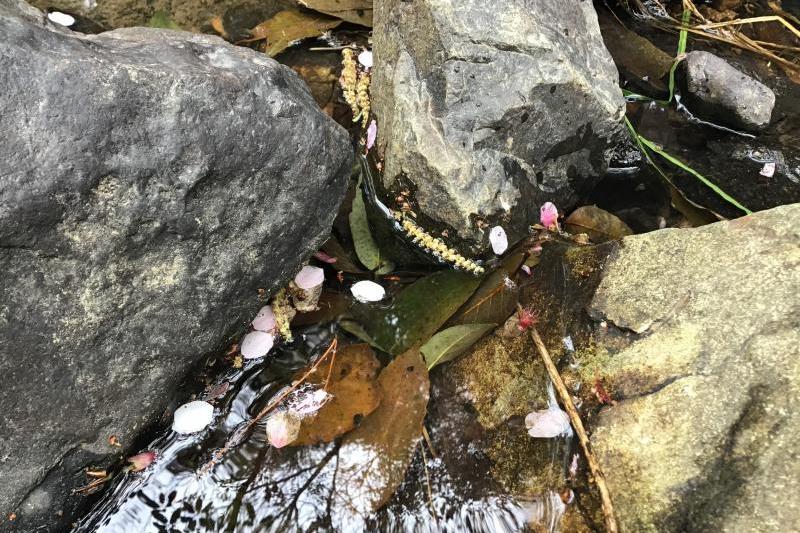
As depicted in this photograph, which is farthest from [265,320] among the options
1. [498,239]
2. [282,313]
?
[498,239]

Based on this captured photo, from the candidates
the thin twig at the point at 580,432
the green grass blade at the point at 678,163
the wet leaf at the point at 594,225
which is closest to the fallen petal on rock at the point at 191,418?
the thin twig at the point at 580,432

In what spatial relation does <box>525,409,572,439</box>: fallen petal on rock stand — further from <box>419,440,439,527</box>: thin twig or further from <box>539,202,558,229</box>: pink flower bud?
<box>539,202,558,229</box>: pink flower bud

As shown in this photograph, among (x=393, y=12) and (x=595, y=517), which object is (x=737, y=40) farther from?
(x=595, y=517)

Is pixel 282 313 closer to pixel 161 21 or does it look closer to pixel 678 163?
pixel 161 21

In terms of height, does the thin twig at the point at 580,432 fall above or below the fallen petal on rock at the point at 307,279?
below

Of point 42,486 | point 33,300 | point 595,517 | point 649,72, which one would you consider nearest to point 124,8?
point 33,300

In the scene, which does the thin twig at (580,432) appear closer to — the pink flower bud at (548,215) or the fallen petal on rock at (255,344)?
the pink flower bud at (548,215)
